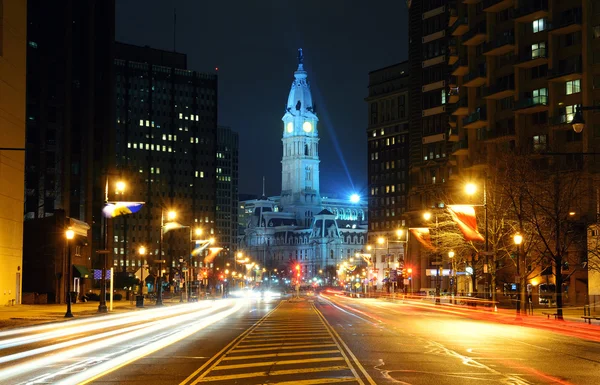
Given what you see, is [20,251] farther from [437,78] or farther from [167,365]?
[437,78]

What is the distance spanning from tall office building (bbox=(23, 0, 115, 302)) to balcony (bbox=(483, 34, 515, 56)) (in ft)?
164

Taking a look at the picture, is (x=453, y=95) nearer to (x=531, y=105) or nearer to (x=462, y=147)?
(x=462, y=147)

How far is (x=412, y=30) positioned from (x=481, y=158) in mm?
48206

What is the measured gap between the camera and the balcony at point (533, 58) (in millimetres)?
92688

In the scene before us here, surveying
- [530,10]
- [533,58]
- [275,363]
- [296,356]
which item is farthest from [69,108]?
[275,363]

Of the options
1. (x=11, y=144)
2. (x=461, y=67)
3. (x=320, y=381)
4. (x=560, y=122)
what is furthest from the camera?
(x=461, y=67)

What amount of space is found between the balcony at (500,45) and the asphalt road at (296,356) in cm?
6325

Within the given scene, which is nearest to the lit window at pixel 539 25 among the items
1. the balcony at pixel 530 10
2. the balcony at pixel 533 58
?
the balcony at pixel 530 10

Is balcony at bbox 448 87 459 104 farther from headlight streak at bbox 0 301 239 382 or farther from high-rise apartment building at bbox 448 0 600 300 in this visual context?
headlight streak at bbox 0 301 239 382

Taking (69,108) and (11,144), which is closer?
(11,144)

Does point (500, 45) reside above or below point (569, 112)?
above

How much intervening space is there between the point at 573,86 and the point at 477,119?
1609cm

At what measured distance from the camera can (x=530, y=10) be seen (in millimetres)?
93562

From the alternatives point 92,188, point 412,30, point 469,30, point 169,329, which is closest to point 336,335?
point 169,329
